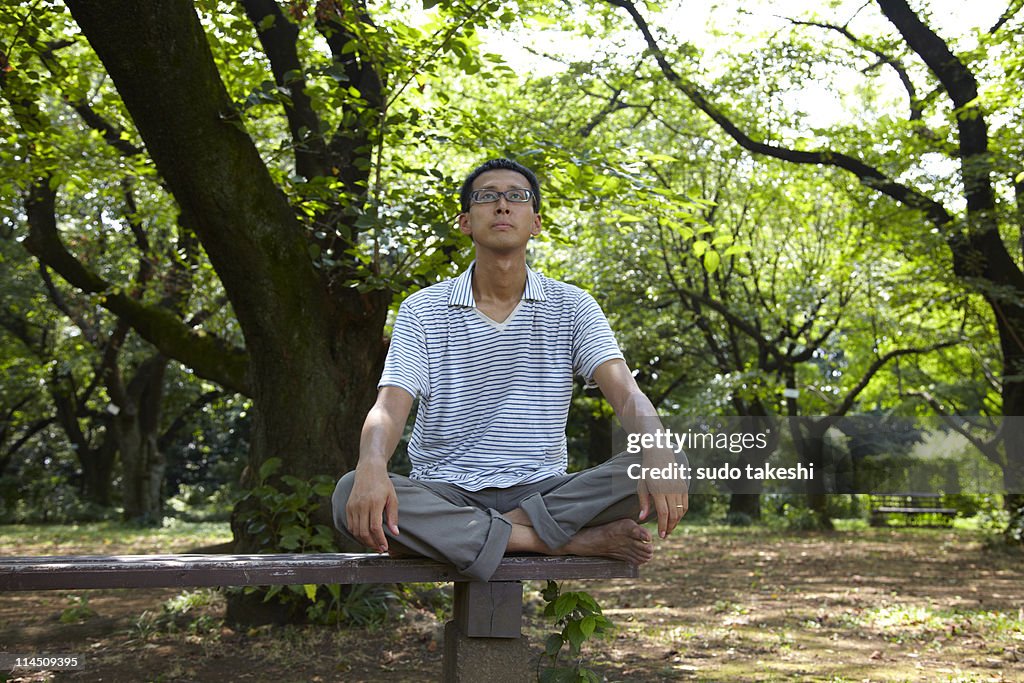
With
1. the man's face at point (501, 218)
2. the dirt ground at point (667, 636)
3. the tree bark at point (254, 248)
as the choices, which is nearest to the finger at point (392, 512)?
the man's face at point (501, 218)

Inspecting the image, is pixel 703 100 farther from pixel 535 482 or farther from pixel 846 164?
pixel 535 482

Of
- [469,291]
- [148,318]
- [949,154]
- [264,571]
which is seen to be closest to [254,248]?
[469,291]

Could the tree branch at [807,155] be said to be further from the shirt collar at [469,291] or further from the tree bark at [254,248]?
the shirt collar at [469,291]

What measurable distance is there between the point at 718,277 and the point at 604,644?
43.0ft

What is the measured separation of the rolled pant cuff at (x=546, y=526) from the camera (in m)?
2.89

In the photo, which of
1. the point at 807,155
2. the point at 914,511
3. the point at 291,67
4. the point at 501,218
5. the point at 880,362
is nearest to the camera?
the point at 501,218

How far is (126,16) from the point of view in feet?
14.8

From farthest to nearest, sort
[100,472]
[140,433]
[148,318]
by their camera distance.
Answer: [100,472]
[140,433]
[148,318]

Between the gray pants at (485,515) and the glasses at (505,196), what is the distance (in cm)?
100

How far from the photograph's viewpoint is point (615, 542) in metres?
2.88

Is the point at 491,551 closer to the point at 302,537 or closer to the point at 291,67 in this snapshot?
the point at 302,537

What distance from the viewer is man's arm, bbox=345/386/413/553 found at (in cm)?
261

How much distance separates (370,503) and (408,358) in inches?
24.2

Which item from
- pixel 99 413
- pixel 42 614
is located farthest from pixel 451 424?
pixel 99 413
